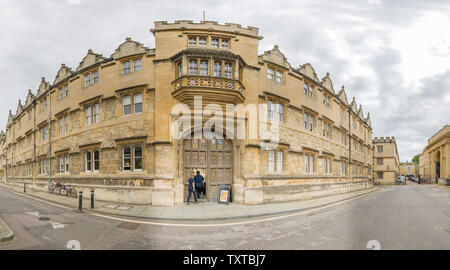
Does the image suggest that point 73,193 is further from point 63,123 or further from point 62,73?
point 62,73

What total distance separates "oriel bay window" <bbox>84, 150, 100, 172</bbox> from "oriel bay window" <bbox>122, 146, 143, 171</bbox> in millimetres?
2988

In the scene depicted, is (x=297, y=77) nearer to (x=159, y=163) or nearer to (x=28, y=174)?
(x=159, y=163)

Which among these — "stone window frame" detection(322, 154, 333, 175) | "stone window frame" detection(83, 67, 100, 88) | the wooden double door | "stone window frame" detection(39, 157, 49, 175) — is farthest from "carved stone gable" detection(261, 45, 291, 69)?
"stone window frame" detection(39, 157, 49, 175)

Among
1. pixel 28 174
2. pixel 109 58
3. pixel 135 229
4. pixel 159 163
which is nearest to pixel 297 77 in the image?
pixel 159 163

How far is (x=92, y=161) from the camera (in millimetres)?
16922

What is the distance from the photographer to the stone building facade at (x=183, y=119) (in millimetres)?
13805

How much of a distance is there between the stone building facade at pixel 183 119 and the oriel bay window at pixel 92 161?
0.24ft

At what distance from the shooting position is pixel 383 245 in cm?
624

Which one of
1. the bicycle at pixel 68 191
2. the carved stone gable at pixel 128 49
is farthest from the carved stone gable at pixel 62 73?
the bicycle at pixel 68 191

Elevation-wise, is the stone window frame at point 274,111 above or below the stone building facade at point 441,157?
above

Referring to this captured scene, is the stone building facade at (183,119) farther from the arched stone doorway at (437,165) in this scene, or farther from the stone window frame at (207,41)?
the arched stone doorway at (437,165)

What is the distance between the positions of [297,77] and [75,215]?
57.4ft

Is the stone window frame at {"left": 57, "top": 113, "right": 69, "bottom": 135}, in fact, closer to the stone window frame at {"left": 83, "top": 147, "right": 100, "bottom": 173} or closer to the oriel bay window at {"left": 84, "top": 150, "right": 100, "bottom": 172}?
the stone window frame at {"left": 83, "top": 147, "right": 100, "bottom": 173}

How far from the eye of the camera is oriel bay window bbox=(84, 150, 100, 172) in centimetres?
1673
